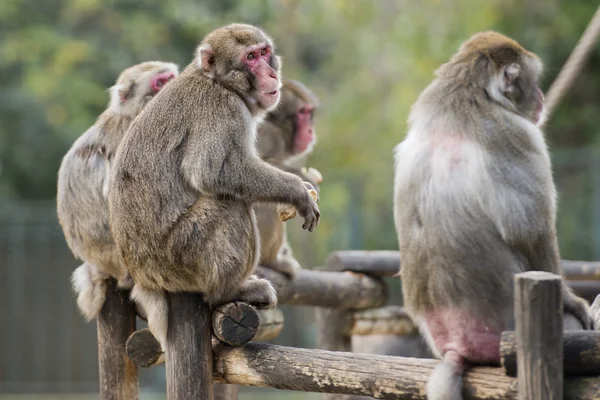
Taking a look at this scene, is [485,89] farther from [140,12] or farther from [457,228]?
[140,12]

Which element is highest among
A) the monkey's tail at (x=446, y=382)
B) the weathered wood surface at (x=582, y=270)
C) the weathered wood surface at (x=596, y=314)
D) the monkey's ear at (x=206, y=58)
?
the monkey's ear at (x=206, y=58)

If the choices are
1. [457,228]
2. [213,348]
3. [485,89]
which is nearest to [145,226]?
[213,348]

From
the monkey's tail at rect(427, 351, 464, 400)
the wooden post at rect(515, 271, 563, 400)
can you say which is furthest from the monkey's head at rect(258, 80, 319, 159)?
the wooden post at rect(515, 271, 563, 400)

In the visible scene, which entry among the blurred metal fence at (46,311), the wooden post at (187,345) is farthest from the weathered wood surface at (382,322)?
the blurred metal fence at (46,311)

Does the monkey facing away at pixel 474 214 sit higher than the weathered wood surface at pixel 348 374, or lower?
higher

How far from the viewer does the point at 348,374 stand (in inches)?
159

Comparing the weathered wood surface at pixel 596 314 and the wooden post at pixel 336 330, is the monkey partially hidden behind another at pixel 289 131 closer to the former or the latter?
the wooden post at pixel 336 330

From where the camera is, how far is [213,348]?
4.67 meters

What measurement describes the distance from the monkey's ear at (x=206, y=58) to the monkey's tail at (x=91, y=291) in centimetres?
143

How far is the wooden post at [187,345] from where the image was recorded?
441 centimetres

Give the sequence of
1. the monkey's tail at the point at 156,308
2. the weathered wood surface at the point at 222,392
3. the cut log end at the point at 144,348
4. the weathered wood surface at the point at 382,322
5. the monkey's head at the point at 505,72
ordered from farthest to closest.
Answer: the weathered wood surface at the point at 382,322
the weathered wood surface at the point at 222,392
the cut log end at the point at 144,348
the monkey's tail at the point at 156,308
the monkey's head at the point at 505,72

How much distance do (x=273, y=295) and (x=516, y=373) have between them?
1.41 meters

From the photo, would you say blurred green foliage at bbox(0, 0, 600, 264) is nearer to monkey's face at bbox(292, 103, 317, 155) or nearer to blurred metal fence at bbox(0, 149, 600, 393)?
blurred metal fence at bbox(0, 149, 600, 393)

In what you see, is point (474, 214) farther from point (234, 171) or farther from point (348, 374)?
point (234, 171)
